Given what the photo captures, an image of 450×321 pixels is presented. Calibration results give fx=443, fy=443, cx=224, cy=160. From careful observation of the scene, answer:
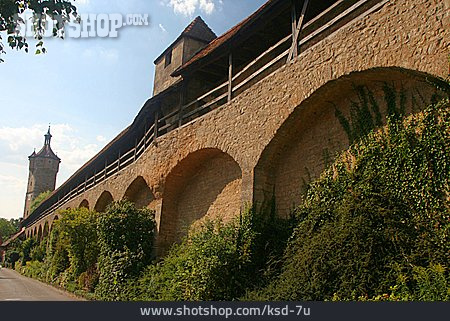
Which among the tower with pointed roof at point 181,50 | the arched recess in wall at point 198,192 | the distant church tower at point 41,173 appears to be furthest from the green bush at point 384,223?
the distant church tower at point 41,173

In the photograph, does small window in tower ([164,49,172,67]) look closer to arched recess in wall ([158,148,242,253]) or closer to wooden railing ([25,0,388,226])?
wooden railing ([25,0,388,226])

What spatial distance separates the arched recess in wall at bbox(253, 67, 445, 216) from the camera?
732cm

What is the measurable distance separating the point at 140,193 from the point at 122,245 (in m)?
3.74

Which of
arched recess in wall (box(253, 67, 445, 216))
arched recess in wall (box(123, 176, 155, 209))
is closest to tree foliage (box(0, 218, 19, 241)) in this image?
arched recess in wall (box(123, 176, 155, 209))

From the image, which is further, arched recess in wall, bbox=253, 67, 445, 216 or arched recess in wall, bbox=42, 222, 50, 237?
arched recess in wall, bbox=42, 222, 50, 237

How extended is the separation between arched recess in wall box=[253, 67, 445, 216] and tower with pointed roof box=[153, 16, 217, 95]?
918 centimetres

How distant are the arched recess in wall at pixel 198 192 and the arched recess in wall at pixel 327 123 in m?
1.41

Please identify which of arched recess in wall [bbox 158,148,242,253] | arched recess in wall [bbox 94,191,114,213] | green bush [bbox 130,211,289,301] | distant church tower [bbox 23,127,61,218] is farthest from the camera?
distant church tower [bbox 23,127,61,218]

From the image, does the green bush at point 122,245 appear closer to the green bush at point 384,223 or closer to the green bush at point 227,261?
the green bush at point 227,261

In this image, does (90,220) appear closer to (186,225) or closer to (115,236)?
(115,236)

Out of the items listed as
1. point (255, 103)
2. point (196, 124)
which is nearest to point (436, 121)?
point (255, 103)

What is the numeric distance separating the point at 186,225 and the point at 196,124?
3070 mm

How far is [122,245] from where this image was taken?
1368cm

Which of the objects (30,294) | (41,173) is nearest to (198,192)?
(30,294)
